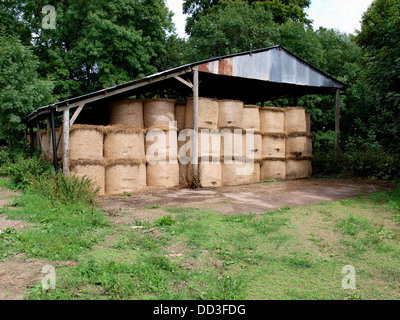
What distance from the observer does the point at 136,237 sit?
492cm

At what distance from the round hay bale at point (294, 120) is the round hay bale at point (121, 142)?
6.30m

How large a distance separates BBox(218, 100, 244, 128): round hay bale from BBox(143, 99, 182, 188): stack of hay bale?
1.70 meters

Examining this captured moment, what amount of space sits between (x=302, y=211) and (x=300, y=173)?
22.0ft

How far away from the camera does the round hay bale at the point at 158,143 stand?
1019 cm

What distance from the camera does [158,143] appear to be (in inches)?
403

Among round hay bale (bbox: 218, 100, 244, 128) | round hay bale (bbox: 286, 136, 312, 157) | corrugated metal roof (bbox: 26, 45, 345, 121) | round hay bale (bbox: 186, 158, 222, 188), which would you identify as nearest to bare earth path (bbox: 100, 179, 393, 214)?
round hay bale (bbox: 186, 158, 222, 188)

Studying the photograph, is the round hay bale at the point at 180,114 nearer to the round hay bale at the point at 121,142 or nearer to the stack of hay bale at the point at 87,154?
the round hay bale at the point at 121,142

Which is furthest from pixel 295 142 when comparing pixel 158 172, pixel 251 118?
pixel 158 172

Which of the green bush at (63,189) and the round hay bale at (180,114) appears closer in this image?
the green bush at (63,189)

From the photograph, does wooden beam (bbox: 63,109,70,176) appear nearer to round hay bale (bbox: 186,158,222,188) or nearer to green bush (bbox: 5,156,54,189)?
green bush (bbox: 5,156,54,189)

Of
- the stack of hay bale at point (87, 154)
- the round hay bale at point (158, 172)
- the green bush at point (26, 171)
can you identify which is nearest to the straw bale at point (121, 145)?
the stack of hay bale at point (87, 154)

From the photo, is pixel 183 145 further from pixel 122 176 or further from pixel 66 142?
pixel 66 142

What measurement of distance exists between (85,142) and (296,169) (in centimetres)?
832

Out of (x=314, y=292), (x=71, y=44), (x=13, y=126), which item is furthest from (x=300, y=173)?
(x=71, y=44)
